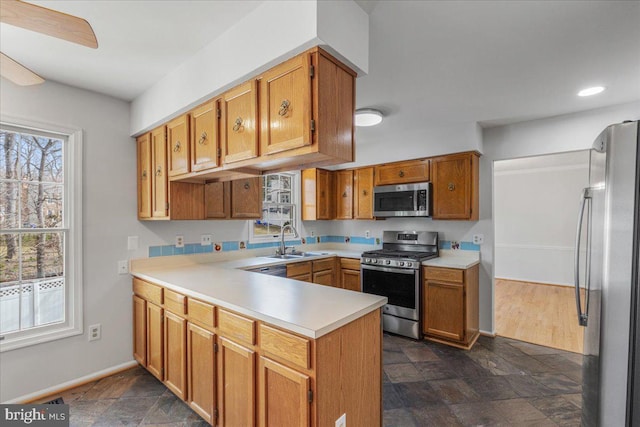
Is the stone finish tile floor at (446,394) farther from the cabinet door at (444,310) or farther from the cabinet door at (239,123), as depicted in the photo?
the cabinet door at (239,123)

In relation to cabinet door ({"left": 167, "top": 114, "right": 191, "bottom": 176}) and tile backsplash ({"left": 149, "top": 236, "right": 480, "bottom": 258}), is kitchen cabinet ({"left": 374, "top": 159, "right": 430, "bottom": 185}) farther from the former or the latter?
cabinet door ({"left": 167, "top": 114, "right": 191, "bottom": 176})

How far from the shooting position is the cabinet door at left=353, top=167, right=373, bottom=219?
421cm

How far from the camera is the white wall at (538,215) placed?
5.71m

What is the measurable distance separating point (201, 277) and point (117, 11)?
5.80 feet

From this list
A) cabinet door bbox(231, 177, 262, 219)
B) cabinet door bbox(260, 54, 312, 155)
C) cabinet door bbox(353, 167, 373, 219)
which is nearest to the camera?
cabinet door bbox(260, 54, 312, 155)

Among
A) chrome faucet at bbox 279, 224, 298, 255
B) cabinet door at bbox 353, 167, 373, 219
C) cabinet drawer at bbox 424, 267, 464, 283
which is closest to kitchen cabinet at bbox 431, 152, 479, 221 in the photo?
cabinet drawer at bbox 424, 267, 464, 283

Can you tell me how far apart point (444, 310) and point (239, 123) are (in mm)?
2816

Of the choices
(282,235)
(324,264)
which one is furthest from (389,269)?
(282,235)

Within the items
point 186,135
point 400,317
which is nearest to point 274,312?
point 186,135

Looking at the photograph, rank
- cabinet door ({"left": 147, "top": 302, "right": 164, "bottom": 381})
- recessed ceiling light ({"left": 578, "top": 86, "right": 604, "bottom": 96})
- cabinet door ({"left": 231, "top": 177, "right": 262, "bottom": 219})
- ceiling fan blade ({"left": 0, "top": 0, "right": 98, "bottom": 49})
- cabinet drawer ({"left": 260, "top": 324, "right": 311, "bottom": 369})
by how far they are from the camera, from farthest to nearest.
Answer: cabinet door ({"left": 231, "top": 177, "right": 262, "bottom": 219}), recessed ceiling light ({"left": 578, "top": 86, "right": 604, "bottom": 96}), cabinet door ({"left": 147, "top": 302, "right": 164, "bottom": 381}), cabinet drawer ({"left": 260, "top": 324, "right": 311, "bottom": 369}), ceiling fan blade ({"left": 0, "top": 0, "right": 98, "bottom": 49})

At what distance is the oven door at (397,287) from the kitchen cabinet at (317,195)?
1.13m

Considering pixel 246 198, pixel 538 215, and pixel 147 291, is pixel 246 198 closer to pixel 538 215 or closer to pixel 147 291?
pixel 147 291

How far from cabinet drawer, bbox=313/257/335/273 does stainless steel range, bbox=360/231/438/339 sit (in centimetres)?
45

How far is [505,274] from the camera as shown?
6480 mm
